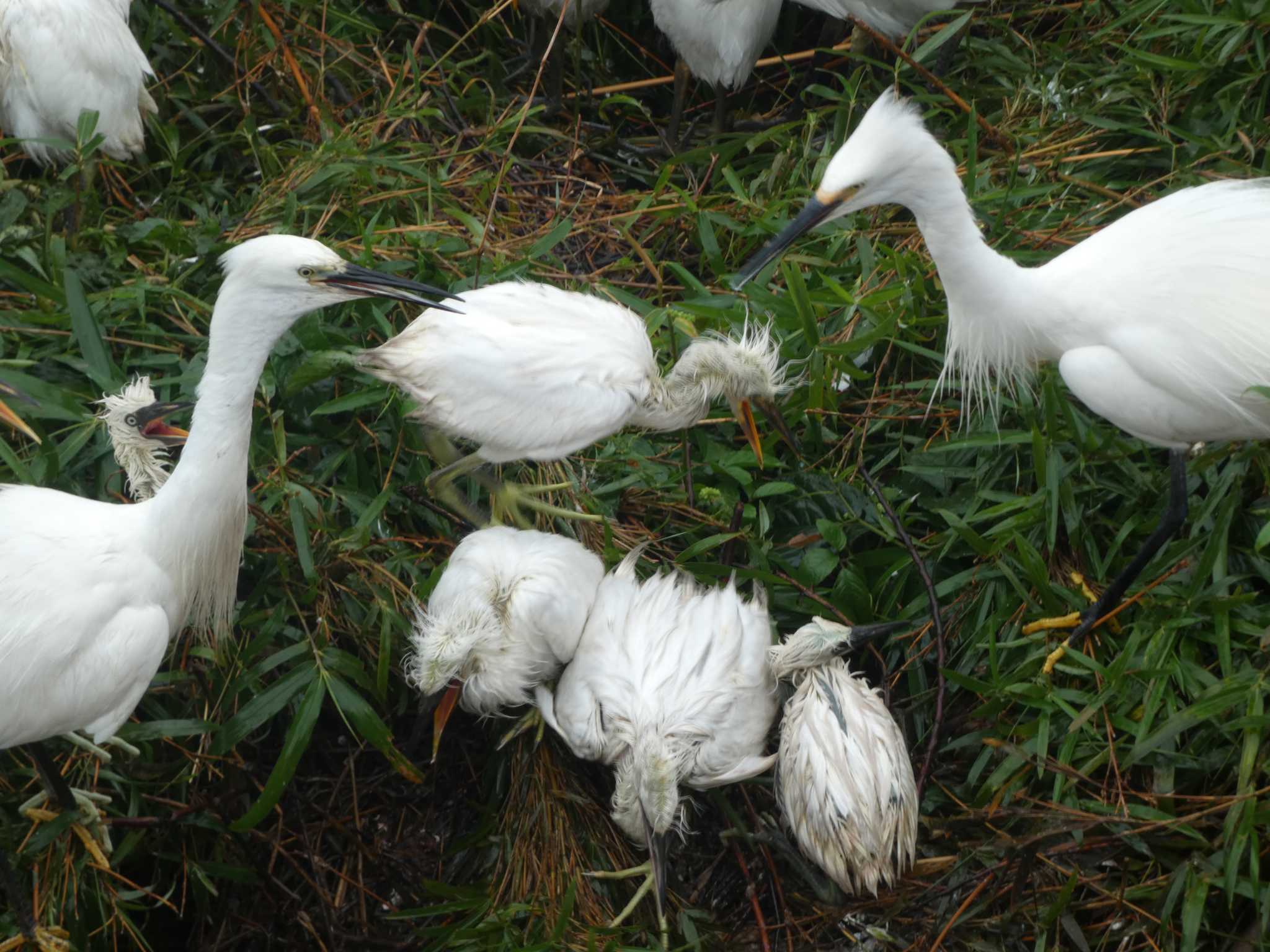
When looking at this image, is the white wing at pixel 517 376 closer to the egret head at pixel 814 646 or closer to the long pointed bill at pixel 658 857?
the egret head at pixel 814 646

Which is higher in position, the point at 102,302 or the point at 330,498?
the point at 102,302

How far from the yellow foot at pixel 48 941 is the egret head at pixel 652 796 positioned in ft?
3.72

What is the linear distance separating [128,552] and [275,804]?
60 centimetres

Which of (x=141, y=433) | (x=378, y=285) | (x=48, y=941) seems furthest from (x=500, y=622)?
(x=48, y=941)

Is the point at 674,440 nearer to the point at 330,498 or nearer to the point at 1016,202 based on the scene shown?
the point at 330,498

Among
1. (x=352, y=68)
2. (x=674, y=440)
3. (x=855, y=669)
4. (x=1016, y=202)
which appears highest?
(x=352, y=68)

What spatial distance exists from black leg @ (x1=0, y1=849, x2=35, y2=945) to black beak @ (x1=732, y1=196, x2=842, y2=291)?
1.91 metres

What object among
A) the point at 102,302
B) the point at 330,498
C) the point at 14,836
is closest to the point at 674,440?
the point at 330,498

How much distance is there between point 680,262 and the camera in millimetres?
3652

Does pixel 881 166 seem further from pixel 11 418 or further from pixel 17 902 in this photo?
pixel 17 902

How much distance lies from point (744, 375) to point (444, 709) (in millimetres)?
1003

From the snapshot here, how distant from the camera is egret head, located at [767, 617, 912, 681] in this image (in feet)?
8.39

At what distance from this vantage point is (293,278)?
226cm

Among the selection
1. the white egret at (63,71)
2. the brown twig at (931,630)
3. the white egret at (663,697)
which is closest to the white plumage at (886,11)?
the brown twig at (931,630)
